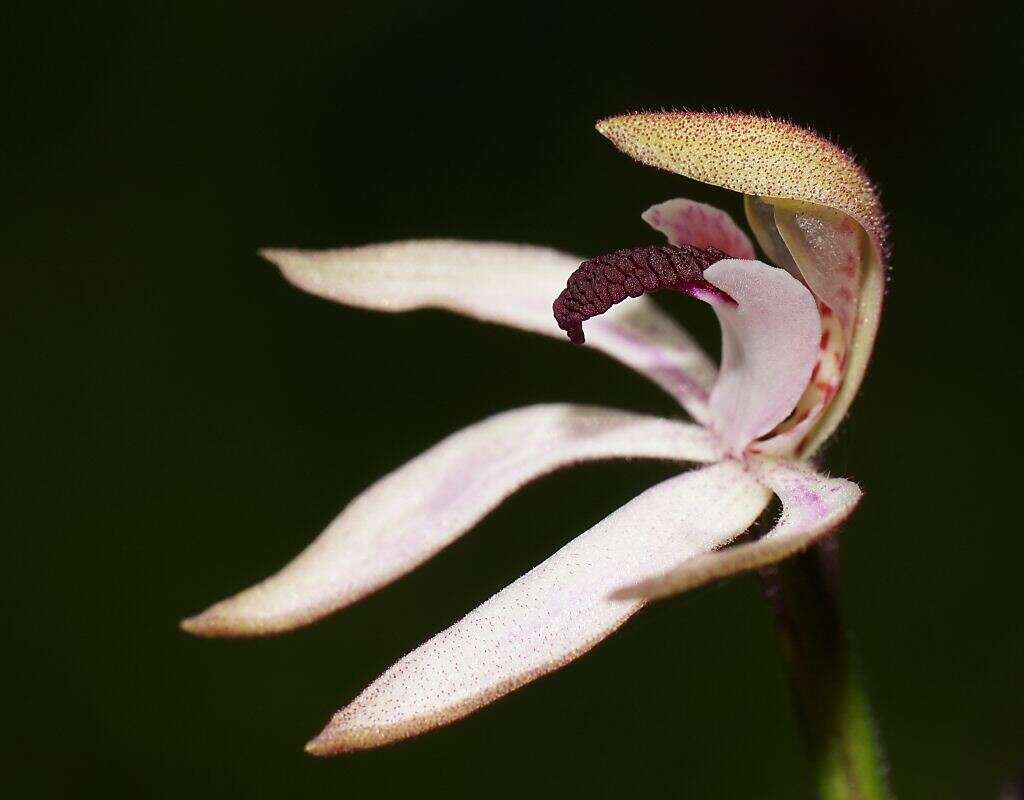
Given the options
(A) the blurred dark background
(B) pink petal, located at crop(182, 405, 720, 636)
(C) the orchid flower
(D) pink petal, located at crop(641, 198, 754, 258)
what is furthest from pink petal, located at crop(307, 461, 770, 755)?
(A) the blurred dark background

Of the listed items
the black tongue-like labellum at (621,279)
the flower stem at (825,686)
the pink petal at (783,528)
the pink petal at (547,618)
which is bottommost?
the flower stem at (825,686)

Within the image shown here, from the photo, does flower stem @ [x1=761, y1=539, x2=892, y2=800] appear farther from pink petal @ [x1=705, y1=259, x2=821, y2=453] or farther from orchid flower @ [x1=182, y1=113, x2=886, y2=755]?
pink petal @ [x1=705, y1=259, x2=821, y2=453]

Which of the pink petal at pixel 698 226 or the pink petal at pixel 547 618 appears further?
the pink petal at pixel 698 226

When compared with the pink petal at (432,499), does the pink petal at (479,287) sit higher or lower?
higher

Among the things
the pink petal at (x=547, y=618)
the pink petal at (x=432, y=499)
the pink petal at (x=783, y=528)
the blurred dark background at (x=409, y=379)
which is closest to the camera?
the pink petal at (x=783, y=528)

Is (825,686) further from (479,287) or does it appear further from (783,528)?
(479,287)

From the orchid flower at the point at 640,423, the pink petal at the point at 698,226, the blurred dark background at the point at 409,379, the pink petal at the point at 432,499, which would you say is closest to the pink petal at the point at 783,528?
the orchid flower at the point at 640,423

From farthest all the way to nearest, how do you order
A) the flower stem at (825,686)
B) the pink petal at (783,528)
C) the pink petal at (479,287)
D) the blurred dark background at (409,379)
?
the blurred dark background at (409,379) → the pink petal at (479,287) → the flower stem at (825,686) → the pink petal at (783,528)

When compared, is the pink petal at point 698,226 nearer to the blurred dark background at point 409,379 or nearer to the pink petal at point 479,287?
the pink petal at point 479,287

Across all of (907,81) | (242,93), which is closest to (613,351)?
(242,93)

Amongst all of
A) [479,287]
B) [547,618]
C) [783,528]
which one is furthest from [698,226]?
[547,618]
